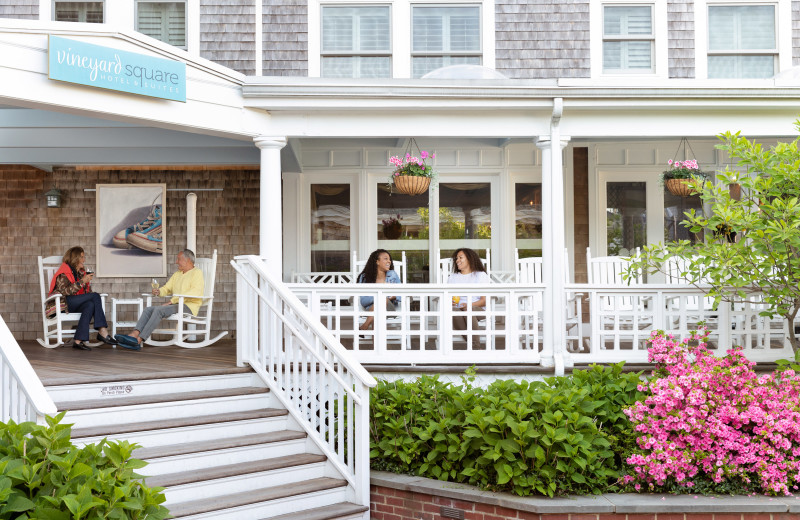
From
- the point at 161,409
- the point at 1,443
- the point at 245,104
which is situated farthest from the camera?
the point at 245,104

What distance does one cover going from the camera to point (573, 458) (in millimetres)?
4449

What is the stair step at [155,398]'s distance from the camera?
4.87m

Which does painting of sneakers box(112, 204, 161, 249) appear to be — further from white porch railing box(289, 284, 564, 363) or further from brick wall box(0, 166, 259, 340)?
white porch railing box(289, 284, 564, 363)

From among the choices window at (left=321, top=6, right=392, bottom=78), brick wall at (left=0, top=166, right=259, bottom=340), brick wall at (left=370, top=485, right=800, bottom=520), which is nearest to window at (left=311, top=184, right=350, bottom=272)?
brick wall at (left=0, top=166, right=259, bottom=340)

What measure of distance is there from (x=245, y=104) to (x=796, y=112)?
468cm

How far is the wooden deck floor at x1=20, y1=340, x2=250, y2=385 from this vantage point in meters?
5.32

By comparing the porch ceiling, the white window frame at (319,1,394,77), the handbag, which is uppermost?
the white window frame at (319,1,394,77)

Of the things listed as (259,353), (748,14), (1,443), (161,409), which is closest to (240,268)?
(259,353)

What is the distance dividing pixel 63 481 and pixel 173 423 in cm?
182

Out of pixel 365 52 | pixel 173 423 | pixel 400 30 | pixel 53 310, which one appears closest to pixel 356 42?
pixel 365 52

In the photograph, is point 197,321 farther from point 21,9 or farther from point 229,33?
point 21,9

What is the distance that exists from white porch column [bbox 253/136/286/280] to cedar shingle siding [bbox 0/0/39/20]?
3.76 m

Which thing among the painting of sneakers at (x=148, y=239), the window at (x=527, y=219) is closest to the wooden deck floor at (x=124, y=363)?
the painting of sneakers at (x=148, y=239)

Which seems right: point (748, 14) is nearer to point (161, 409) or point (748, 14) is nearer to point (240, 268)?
point (240, 268)
